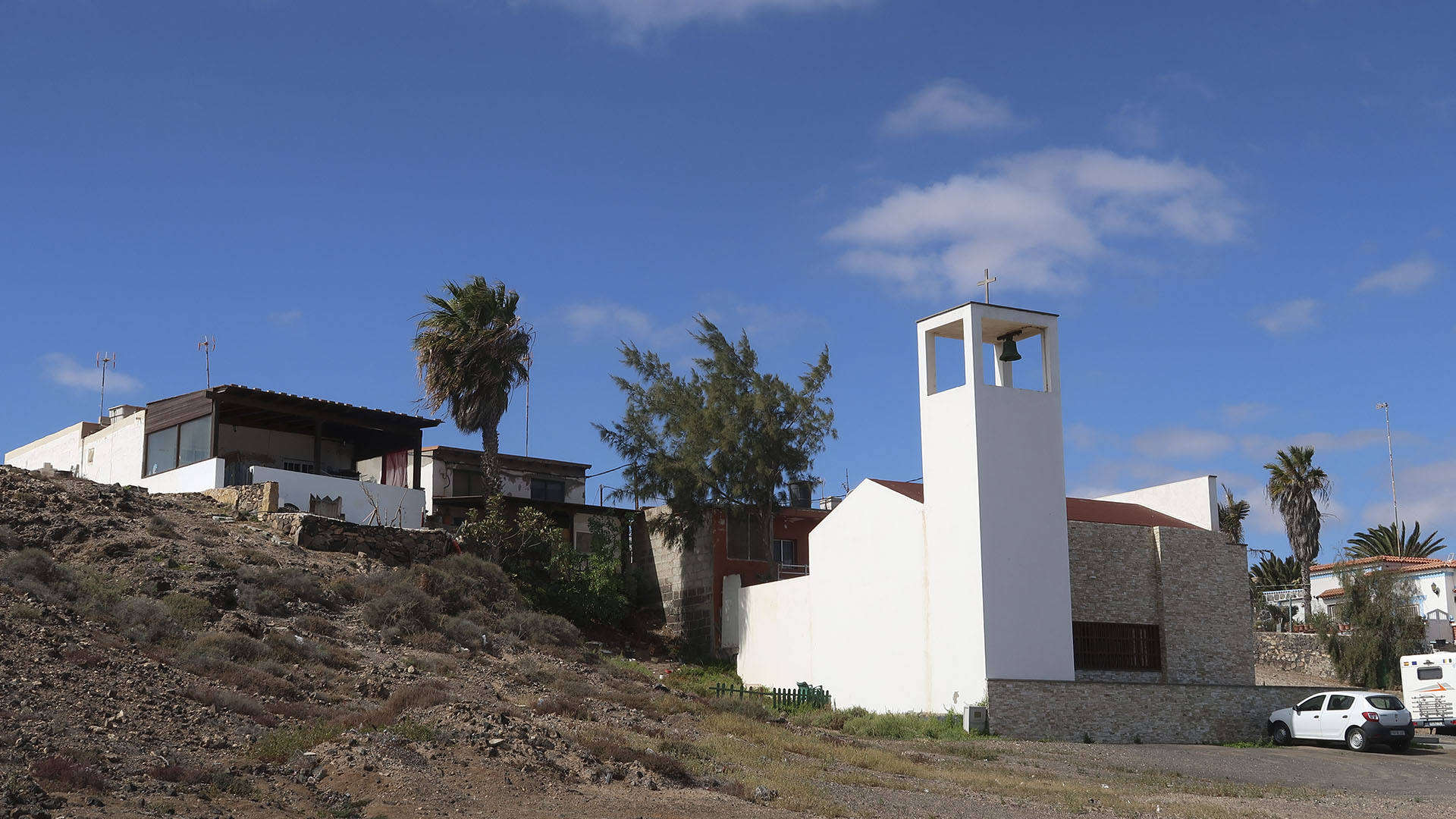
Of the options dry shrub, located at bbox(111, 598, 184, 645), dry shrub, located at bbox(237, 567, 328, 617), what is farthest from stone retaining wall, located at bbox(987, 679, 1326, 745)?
dry shrub, located at bbox(111, 598, 184, 645)

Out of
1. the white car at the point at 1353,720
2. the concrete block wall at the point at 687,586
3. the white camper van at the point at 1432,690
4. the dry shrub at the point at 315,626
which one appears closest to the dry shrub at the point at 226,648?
the dry shrub at the point at 315,626

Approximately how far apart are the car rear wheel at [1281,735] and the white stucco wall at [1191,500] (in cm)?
651

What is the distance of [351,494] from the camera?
34969mm

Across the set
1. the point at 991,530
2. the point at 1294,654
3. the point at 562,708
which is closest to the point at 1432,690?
the point at 1294,654

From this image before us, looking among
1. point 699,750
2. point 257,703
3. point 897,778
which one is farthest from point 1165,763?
point 257,703

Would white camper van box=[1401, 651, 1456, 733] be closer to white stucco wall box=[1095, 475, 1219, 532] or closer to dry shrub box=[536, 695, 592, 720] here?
white stucco wall box=[1095, 475, 1219, 532]

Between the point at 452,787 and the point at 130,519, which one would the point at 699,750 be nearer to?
the point at 452,787

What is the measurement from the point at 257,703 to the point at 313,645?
5.20 metres

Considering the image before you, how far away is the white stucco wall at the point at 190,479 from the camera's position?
3422cm

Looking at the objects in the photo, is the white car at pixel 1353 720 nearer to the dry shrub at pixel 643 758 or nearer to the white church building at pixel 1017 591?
the white church building at pixel 1017 591

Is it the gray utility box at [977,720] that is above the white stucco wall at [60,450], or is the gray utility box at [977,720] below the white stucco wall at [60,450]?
below

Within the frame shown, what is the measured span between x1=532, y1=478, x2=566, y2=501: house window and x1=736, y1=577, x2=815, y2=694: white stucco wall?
12354mm

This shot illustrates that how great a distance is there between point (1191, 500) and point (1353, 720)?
8.51 m

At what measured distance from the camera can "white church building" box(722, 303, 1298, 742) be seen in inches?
1127
